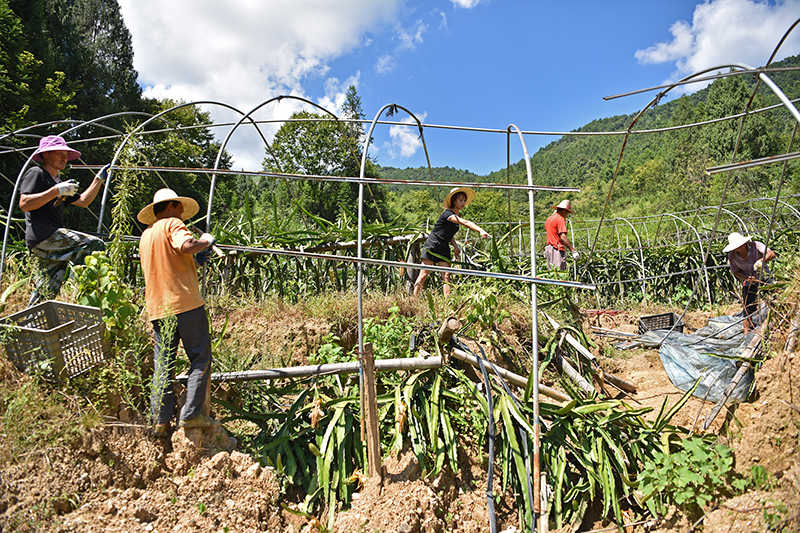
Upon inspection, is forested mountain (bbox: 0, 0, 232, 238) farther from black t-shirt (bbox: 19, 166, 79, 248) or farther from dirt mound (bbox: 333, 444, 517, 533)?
dirt mound (bbox: 333, 444, 517, 533)

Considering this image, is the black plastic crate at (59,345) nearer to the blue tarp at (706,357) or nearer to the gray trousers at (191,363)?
the gray trousers at (191,363)

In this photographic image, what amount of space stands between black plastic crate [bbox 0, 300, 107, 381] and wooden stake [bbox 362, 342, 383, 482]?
152cm

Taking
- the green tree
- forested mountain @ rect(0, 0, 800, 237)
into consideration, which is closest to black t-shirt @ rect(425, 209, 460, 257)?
forested mountain @ rect(0, 0, 800, 237)

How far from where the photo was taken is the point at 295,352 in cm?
404

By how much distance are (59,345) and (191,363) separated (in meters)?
0.66

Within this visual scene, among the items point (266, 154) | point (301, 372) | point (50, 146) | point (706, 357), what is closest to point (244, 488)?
point (301, 372)

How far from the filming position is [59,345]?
7.72 ft

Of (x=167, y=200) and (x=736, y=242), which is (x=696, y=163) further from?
(x=167, y=200)

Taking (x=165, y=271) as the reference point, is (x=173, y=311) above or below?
below

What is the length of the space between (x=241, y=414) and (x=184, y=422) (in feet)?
1.60

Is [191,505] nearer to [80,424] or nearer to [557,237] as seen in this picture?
[80,424]

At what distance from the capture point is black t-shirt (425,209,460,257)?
15.2ft

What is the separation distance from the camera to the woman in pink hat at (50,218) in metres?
3.09

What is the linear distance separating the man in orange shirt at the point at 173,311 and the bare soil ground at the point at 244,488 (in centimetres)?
17
